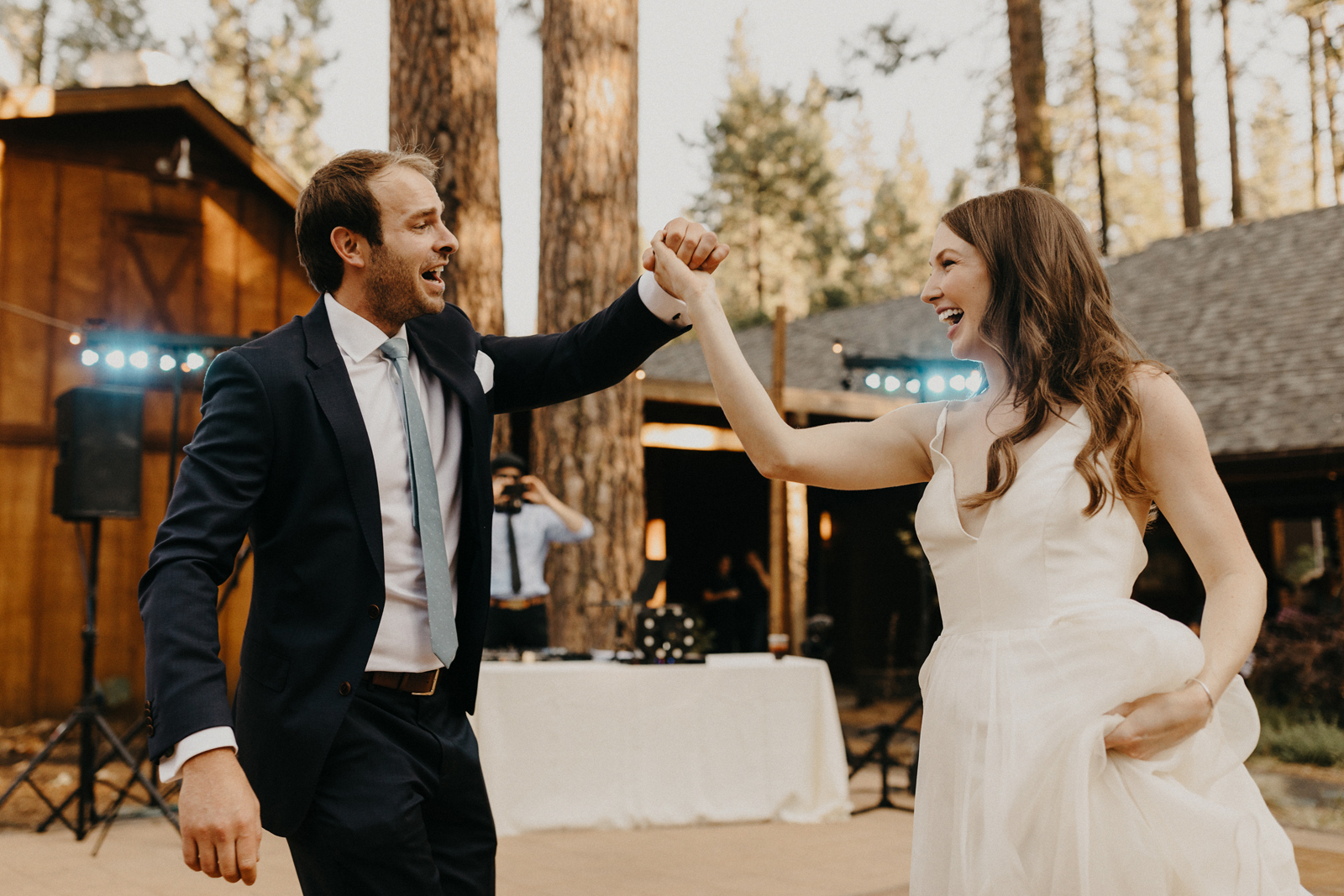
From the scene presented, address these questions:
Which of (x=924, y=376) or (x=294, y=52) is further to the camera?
(x=294, y=52)

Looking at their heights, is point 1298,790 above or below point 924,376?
below

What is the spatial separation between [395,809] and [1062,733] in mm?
1059

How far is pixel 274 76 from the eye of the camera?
28016 millimetres

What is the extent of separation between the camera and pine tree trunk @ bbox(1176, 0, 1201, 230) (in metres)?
19.6

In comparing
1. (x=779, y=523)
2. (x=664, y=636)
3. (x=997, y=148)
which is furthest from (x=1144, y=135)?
(x=664, y=636)

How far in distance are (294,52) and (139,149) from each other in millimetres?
20897

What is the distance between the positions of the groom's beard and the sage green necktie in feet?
0.47

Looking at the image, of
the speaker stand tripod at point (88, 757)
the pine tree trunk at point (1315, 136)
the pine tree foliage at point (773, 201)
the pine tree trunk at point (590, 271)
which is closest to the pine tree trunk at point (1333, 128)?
the pine tree trunk at point (1315, 136)

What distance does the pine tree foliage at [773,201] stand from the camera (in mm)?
32875

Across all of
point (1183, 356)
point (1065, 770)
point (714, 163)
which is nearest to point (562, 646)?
point (1065, 770)

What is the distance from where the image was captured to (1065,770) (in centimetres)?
168

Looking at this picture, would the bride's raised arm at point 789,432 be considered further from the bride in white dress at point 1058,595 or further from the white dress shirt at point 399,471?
the white dress shirt at point 399,471

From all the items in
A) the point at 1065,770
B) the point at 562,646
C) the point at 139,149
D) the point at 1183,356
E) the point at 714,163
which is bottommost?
the point at 562,646

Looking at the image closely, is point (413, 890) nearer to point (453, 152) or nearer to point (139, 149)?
point (453, 152)
